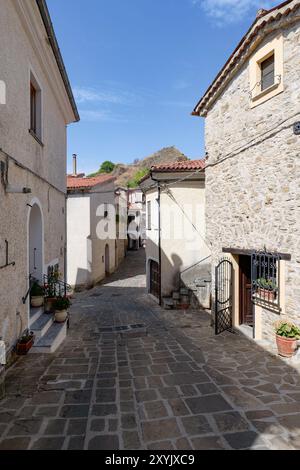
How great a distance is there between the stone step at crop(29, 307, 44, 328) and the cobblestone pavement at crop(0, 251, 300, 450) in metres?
1.01

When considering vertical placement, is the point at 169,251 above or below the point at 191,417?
above

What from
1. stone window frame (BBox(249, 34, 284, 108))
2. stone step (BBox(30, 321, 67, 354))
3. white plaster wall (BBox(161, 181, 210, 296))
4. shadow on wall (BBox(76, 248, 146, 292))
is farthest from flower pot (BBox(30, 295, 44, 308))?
shadow on wall (BBox(76, 248, 146, 292))

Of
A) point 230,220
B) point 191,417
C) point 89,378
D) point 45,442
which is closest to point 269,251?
point 230,220

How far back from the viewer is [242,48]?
760 cm

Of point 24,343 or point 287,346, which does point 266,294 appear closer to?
point 287,346

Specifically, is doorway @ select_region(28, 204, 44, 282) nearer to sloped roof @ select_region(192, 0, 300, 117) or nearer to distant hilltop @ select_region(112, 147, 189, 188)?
sloped roof @ select_region(192, 0, 300, 117)

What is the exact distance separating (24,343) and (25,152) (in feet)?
13.5

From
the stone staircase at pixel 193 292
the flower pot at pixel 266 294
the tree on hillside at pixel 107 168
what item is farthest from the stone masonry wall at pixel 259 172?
the tree on hillside at pixel 107 168

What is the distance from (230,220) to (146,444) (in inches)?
258

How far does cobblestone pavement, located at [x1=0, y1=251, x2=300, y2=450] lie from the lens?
3.62m

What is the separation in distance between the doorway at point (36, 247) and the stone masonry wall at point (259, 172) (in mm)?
5492

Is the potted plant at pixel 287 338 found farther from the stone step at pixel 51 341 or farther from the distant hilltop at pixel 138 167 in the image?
the distant hilltop at pixel 138 167

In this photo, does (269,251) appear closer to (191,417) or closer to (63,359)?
(191,417)

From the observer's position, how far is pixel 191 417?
13.4 ft
